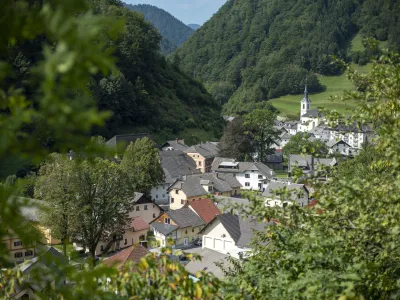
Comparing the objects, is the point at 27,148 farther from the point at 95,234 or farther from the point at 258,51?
the point at 258,51

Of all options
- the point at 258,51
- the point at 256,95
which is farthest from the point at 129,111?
the point at 258,51

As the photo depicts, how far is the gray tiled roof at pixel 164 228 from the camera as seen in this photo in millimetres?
30750

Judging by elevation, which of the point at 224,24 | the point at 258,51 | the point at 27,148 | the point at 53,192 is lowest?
the point at 53,192

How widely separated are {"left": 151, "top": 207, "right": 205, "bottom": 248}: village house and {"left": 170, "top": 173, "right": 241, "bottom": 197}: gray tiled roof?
501 cm

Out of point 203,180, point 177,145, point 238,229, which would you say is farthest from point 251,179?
point 238,229

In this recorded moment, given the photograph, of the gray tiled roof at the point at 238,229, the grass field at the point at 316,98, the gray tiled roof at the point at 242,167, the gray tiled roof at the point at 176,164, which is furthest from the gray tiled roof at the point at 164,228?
the grass field at the point at 316,98

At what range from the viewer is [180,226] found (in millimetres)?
31641

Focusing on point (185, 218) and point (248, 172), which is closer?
point (185, 218)

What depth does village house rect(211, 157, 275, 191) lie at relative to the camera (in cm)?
5122

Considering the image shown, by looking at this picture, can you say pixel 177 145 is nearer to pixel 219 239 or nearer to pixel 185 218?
pixel 185 218

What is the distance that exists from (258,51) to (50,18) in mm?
159910

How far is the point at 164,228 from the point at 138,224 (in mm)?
2377

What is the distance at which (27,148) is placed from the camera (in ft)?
5.47

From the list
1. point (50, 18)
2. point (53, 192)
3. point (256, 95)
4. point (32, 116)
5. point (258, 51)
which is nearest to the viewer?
point (50, 18)
